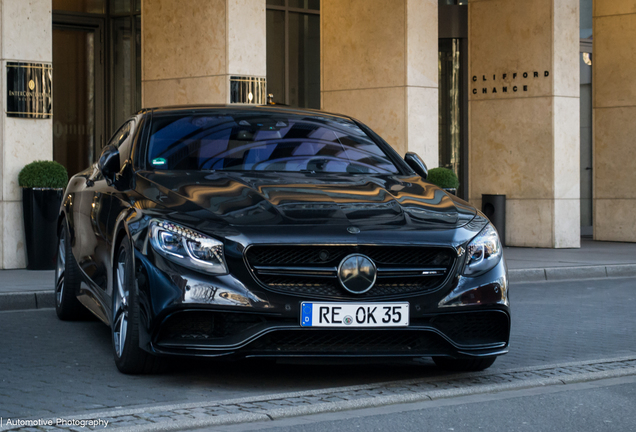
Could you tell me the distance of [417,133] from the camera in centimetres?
1509

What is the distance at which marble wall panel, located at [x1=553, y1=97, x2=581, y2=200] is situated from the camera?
53.5ft

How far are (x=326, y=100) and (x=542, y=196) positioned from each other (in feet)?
13.1

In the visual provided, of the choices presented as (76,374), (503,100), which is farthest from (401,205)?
(503,100)

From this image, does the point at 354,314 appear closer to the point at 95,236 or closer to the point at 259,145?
the point at 259,145

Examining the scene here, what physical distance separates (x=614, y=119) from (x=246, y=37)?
8726 millimetres

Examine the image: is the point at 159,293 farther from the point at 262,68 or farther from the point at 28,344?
the point at 262,68

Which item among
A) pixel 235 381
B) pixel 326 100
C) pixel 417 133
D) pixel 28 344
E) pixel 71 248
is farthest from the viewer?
pixel 326 100

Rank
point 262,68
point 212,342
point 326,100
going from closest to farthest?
point 212,342 → point 262,68 → point 326,100

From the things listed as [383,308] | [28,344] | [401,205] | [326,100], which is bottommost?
[28,344]

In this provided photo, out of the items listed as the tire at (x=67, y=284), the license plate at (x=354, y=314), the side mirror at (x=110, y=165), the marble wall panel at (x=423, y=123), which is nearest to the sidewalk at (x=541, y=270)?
the tire at (x=67, y=284)

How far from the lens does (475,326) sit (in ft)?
17.0

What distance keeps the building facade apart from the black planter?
1.06ft

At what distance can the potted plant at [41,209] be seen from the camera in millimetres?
10953

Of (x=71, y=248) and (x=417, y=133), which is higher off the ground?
(x=417, y=133)
